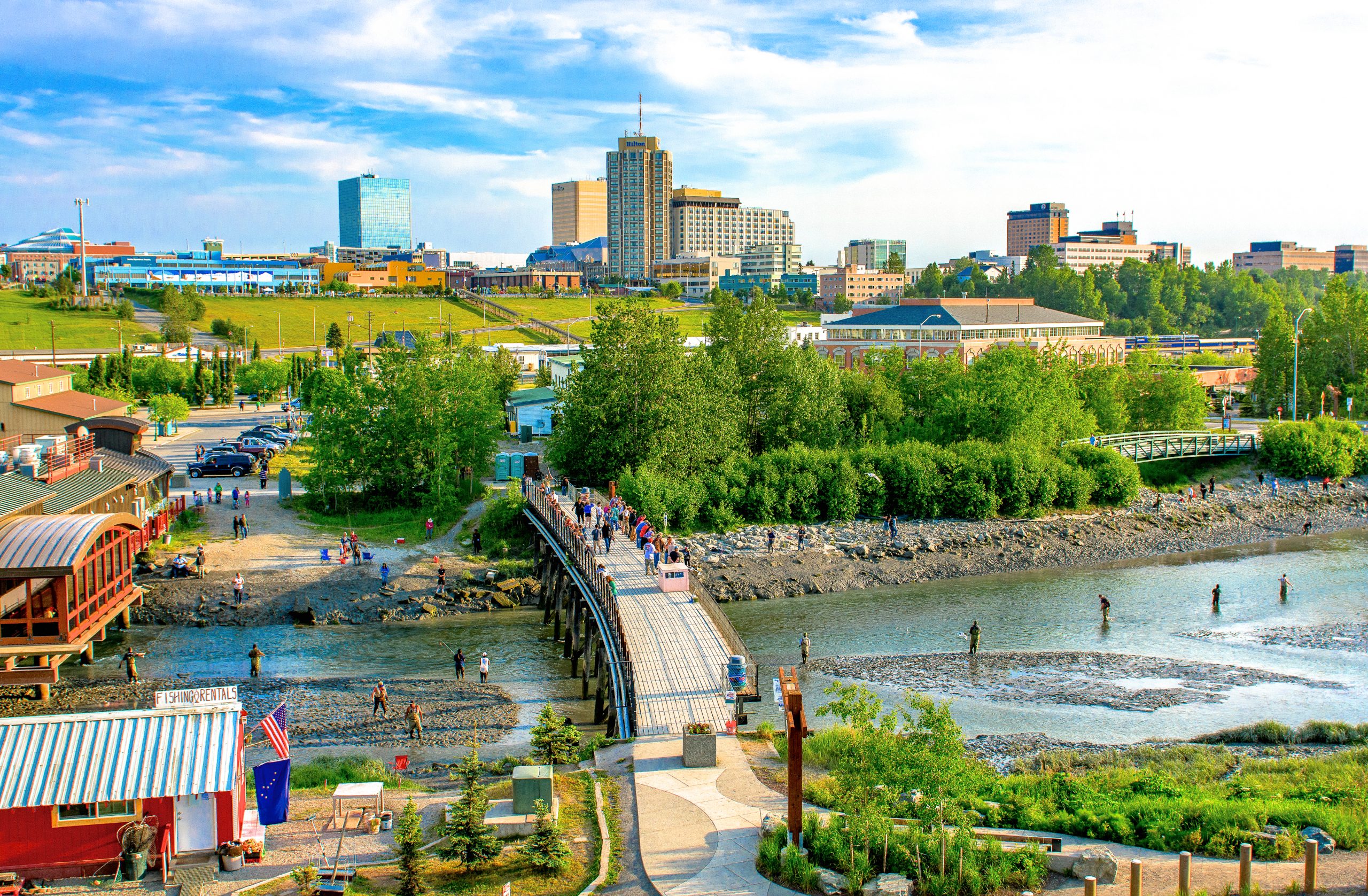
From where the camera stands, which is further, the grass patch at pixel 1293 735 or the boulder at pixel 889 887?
the grass patch at pixel 1293 735

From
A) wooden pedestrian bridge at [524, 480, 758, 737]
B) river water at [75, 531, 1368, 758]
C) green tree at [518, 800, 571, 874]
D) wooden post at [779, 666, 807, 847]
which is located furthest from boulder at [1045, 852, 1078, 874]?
river water at [75, 531, 1368, 758]

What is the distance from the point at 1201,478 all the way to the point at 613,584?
44651 mm

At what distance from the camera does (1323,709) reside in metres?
27.8

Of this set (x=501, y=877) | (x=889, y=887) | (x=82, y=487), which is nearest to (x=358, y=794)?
(x=501, y=877)

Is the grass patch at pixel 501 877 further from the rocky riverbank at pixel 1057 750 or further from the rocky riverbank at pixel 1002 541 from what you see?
the rocky riverbank at pixel 1002 541

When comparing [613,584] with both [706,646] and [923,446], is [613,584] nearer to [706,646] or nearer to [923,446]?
[706,646]

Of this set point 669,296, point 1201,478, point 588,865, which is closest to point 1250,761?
point 588,865

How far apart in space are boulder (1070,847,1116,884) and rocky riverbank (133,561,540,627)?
27.7 m

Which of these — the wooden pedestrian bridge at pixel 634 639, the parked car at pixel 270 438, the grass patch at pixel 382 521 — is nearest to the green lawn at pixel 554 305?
the parked car at pixel 270 438

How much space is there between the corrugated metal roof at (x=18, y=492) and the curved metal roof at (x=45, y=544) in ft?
1.67

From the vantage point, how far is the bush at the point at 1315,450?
60500 millimetres

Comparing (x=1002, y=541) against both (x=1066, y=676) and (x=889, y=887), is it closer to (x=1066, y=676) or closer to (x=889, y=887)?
(x=1066, y=676)

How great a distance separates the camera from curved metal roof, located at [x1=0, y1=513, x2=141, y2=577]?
24906 mm

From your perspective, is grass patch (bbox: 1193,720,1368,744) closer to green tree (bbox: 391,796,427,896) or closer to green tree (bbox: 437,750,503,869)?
green tree (bbox: 437,750,503,869)
